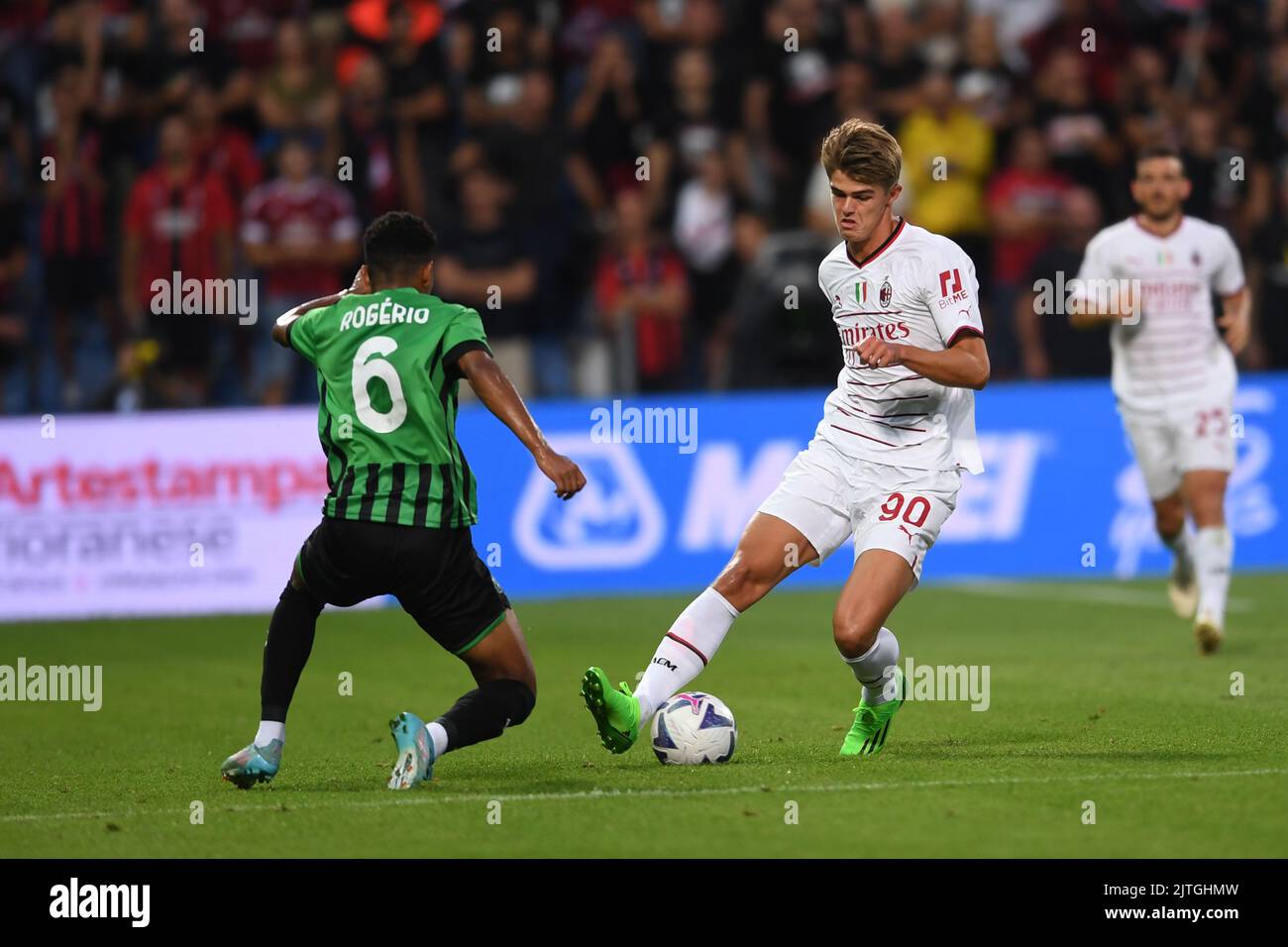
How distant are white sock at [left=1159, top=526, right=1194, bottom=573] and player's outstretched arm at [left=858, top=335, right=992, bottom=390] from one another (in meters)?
5.14

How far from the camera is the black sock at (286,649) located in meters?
7.34

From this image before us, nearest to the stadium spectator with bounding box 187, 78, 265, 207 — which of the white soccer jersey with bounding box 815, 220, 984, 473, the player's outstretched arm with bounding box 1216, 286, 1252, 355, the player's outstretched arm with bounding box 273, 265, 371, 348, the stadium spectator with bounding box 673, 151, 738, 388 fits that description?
the stadium spectator with bounding box 673, 151, 738, 388

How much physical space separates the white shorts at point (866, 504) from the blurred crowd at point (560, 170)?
8.43m

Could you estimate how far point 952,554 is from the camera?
16.1m

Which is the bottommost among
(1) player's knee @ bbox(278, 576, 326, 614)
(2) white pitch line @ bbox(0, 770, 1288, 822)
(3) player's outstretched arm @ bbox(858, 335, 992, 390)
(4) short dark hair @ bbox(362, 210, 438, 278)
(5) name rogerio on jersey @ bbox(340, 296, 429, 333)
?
(2) white pitch line @ bbox(0, 770, 1288, 822)

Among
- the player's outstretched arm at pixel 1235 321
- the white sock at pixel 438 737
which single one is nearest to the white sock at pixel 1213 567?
the player's outstretched arm at pixel 1235 321

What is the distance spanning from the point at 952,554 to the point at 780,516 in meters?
8.31

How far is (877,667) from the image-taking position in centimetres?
799

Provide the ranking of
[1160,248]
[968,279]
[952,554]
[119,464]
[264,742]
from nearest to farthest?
[264,742]
[968,279]
[1160,248]
[119,464]
[952,554]

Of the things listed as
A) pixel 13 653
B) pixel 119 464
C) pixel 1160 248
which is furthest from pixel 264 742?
pixel 119 464

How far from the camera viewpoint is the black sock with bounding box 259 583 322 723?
24.1 ft

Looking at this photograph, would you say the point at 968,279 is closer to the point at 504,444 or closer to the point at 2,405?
the point at 504,444

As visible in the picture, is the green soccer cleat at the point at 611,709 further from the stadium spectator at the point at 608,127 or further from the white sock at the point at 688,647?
the stadium spectator at the point at 608,127

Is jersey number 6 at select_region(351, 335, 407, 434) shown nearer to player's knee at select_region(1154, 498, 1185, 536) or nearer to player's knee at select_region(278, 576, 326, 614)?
player's knee at select_region(278, 576, 326, 614)
